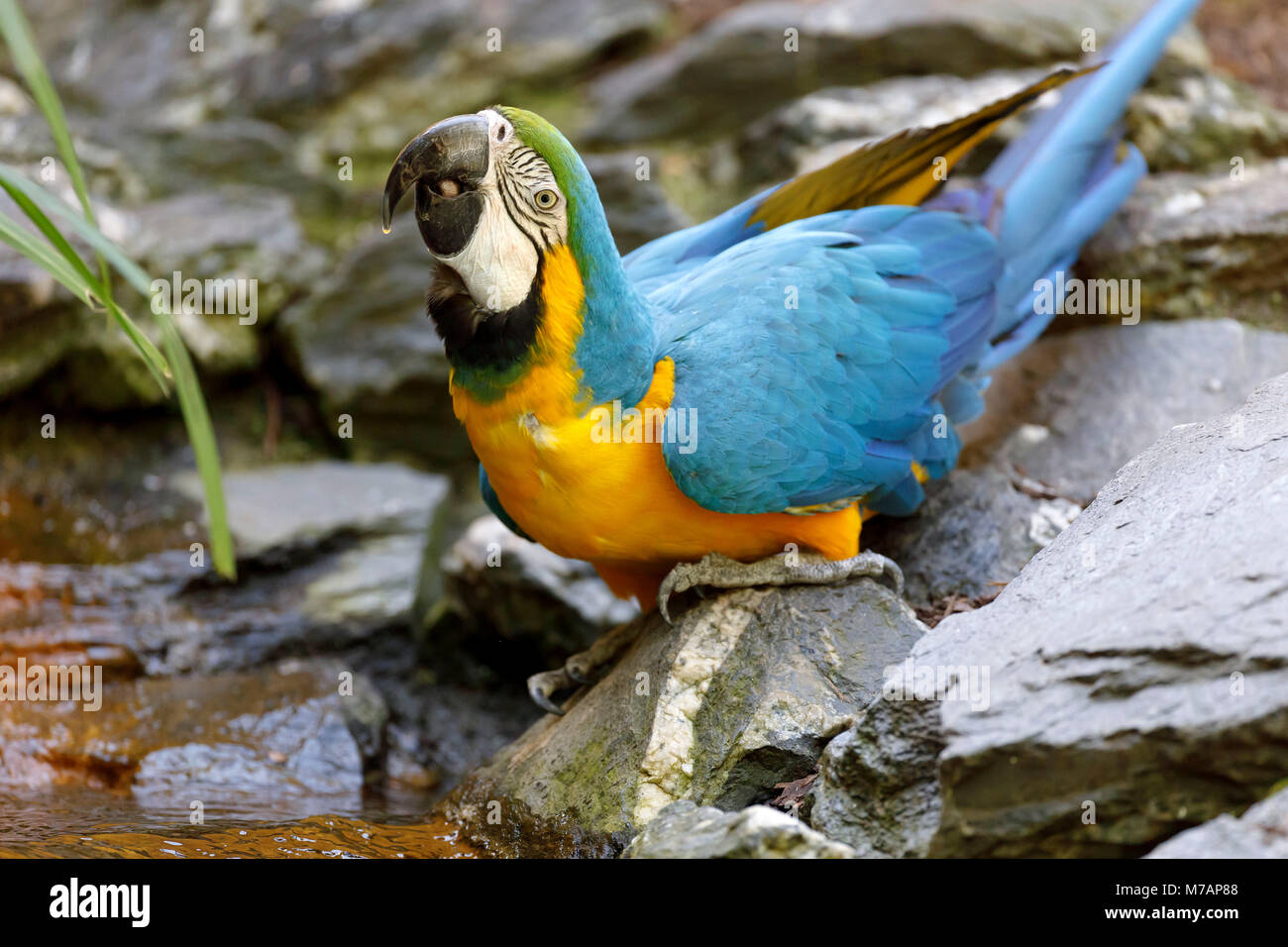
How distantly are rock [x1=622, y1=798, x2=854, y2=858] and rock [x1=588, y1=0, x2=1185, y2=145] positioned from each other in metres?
4.36

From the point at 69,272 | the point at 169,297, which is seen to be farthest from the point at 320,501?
the point at 69,272

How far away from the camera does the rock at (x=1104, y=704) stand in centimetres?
168

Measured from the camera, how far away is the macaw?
2.44 metres

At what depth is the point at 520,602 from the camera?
4133mm

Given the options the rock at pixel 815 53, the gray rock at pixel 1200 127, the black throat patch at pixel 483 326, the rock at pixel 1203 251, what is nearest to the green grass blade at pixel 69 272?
the black throat patch at pixel 483 326

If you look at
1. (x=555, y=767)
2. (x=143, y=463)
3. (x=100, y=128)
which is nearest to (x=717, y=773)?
(x=555, y=767)

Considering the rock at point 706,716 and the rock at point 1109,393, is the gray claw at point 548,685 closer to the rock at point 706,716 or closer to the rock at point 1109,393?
the rock at point 706,716

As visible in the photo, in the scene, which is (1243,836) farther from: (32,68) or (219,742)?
(219,742)

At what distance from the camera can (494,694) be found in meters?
4.35

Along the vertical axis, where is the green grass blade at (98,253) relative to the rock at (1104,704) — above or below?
above

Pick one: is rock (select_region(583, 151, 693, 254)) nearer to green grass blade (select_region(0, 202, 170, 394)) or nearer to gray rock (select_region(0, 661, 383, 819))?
gray rock (select_region(0, 661, 383, 819))

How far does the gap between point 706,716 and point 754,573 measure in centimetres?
42

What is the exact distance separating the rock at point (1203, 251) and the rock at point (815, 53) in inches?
63.1

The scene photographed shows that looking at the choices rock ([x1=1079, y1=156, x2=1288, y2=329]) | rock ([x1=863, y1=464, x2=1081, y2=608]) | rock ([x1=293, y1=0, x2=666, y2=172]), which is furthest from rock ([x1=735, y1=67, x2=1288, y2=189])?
rock ([x1=863, y1=464, x2=1081, y2=608])
